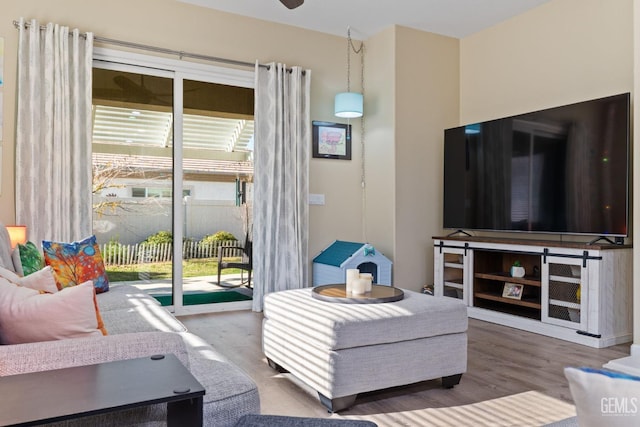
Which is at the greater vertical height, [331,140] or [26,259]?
[331,140]

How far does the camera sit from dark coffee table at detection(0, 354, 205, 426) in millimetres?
893

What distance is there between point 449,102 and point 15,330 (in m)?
4.71

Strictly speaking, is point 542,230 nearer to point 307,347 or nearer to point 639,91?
point 639,91

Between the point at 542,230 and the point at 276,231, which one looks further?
the point at 276,231

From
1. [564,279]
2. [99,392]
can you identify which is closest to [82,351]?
[99,392]

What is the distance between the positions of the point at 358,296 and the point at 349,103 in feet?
8.67

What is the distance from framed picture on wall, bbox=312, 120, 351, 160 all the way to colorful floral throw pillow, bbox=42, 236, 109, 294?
2.50m

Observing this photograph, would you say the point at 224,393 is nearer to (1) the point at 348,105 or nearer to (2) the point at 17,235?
(2) the point at 17,235

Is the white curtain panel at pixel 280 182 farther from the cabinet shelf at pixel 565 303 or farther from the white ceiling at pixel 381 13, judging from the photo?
the cabinet shelf at pixel 565 303

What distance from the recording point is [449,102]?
17.0ft

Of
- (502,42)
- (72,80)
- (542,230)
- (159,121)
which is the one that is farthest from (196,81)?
(542,230)

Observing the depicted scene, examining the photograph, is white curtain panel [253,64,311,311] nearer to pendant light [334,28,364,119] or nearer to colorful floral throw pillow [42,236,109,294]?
pendant light [334,28,364,119]

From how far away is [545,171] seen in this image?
3.94m

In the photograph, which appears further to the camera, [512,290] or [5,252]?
[512,290]
